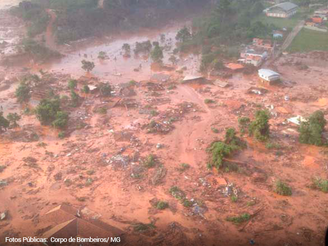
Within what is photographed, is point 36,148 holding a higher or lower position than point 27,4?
lower

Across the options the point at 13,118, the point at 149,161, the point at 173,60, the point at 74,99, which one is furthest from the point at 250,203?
the point at 173,60

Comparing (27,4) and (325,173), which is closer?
(325,173)

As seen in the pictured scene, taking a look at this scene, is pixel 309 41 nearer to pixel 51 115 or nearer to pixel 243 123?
pixel 243 123

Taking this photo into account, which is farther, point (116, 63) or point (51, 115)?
point (116, 63)

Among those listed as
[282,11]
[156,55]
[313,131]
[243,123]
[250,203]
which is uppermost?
[282,11]

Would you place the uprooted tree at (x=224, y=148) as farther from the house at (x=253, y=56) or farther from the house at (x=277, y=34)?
the house at (x=277, y=34)

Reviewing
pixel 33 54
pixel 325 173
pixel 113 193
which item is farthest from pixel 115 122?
pixel 33 54

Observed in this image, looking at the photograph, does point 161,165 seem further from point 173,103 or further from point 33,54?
point 33,54

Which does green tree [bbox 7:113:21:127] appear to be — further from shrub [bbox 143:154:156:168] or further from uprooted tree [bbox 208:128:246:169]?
uprooted tree [bbox 208:128:246:169]
